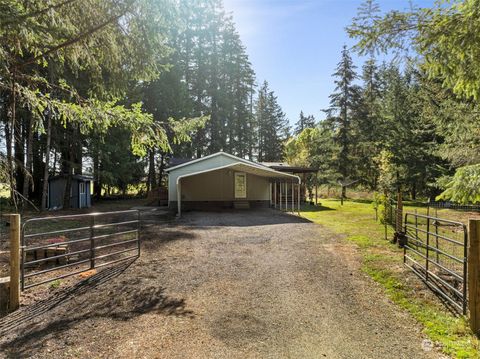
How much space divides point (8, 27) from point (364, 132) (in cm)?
2833

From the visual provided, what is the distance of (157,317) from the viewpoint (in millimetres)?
3838

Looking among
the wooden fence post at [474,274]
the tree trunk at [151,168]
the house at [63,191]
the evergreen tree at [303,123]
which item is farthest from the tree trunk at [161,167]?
the evergreen tree at [303,123]

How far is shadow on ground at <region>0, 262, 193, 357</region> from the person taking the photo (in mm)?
3311

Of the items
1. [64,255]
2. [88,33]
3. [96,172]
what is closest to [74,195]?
[96,172]

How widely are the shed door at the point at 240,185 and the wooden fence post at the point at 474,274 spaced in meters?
14.7

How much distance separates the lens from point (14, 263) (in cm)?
413

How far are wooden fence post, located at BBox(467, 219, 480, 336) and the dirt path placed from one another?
66 centimetres

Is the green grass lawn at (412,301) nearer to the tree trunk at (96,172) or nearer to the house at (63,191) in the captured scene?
the house at (63,191)

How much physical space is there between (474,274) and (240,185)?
49.0ft

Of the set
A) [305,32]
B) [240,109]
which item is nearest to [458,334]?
[305,32]

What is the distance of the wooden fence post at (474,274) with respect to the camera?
11.4 ft

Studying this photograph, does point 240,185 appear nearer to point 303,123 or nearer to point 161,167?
point 161,167

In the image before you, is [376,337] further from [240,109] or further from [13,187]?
[240,109]

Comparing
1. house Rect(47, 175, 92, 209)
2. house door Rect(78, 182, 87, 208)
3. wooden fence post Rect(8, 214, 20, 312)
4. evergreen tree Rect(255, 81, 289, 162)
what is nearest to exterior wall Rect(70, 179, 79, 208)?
house Rect(47, 175, 92, 209)
